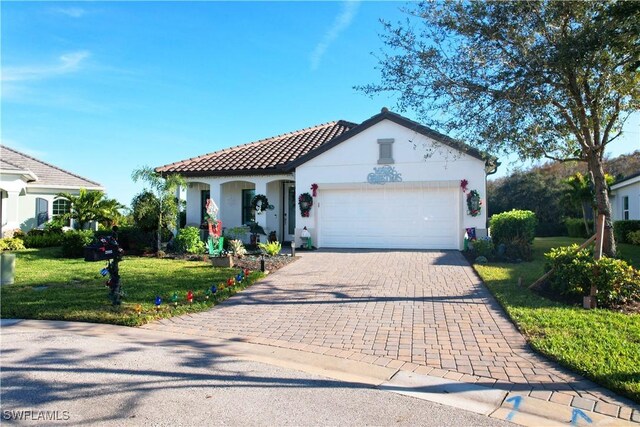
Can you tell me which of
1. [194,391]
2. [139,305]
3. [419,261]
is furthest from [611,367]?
[419,261]

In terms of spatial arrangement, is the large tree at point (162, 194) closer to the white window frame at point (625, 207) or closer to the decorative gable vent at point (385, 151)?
the decorative gable vent at point (385, 151)

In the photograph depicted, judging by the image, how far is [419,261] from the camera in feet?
41.7

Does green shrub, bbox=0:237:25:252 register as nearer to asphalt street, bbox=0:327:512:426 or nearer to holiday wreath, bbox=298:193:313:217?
holiday wreath, bbox=298:193:313:217

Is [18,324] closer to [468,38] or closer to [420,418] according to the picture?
[420,418]

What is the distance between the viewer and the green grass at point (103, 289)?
7.35 meters

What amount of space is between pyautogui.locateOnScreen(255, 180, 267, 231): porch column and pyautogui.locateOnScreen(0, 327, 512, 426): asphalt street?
40.8ft

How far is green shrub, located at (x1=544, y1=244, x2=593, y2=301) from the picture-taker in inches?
293

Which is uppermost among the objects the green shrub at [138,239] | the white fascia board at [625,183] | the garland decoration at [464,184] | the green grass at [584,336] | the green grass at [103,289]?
the white fascia board at [625,183]

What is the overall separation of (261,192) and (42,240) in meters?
10.6

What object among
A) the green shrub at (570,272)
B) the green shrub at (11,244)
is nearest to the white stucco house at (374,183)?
the green shrub at (570,272)

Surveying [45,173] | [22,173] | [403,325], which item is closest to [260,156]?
[22,173]

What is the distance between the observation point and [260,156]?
61.8ft

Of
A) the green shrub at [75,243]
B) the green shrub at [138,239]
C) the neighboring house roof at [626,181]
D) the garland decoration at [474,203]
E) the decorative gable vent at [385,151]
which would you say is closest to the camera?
the garland decoration at [474,203]

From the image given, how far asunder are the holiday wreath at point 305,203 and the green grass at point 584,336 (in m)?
9.11
